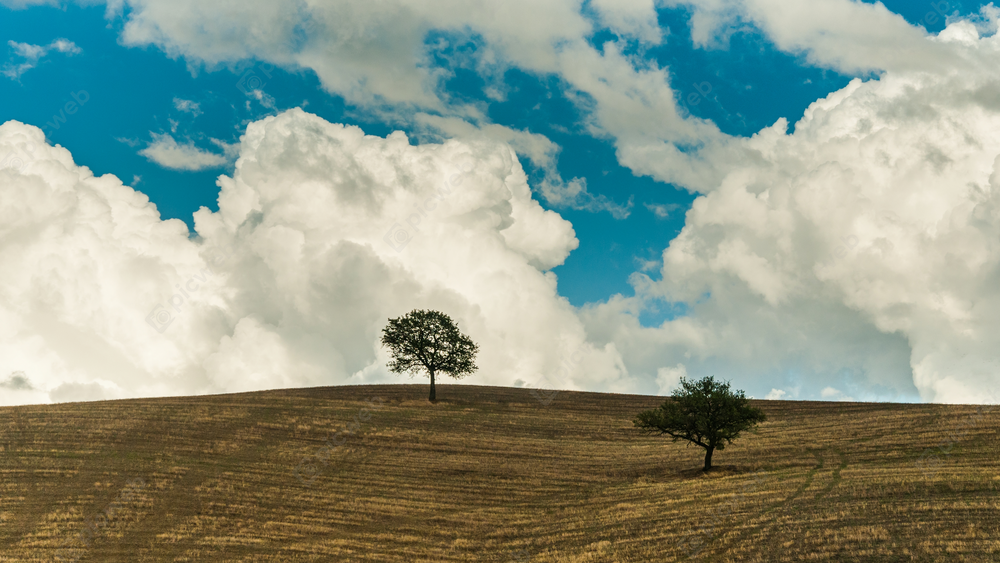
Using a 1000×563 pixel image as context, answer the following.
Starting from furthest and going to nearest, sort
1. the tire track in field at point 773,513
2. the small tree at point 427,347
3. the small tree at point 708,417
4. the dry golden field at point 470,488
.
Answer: the small tree at point 427,347, the small tree at point 708,417, the dry golden field at point 470,488, the tire track in field at point 773,513

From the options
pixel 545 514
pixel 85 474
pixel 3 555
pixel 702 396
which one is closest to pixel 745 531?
pixel 545 514

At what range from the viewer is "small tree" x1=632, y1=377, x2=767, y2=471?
4772cm

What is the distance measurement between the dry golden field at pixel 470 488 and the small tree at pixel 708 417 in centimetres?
254

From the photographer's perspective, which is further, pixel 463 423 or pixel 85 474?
pixel 463 423

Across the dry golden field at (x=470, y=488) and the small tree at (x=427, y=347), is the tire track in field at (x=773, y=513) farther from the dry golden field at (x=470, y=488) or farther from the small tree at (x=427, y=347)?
the small tree at (x=427, y=347)

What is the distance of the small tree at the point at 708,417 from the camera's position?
47719 millimetres

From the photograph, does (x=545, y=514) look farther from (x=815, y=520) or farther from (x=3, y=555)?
(x=3, y=555)

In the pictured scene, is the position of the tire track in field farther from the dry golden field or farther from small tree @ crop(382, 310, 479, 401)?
small tree @ crop(382, 310, 479, 401)

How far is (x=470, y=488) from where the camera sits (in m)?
44.9

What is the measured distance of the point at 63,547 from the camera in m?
33.1

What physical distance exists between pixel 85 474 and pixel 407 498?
78.3 ft

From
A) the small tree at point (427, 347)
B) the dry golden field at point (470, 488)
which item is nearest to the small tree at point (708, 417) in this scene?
the dry golden field at point (470, 488)

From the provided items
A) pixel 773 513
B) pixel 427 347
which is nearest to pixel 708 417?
pixel 773 513

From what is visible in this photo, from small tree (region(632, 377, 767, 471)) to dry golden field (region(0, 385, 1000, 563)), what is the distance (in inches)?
99.8
